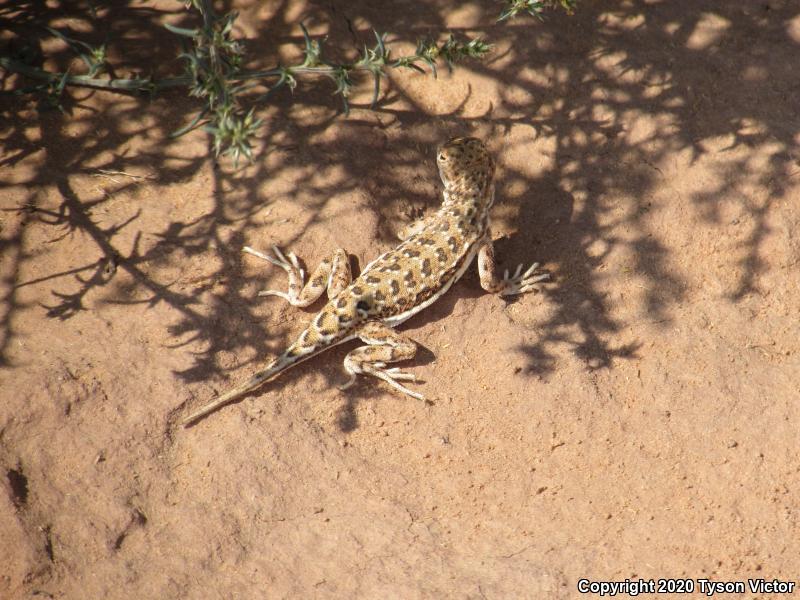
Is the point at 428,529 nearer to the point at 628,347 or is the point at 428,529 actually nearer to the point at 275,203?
the point at 628,347

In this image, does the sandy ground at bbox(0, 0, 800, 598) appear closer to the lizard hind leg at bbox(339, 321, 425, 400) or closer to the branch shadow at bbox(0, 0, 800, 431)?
the branch shadow at bbox(0, 0, 800, 431)

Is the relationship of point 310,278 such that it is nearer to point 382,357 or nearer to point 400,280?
point 400,280

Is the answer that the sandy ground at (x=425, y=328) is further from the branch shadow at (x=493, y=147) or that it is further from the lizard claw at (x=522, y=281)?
the lizard claw at (x=522, y=281)

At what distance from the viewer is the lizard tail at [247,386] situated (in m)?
5.28

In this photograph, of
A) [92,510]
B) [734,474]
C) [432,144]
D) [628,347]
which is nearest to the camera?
[92,510]

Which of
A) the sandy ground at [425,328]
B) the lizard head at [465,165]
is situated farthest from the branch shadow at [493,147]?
the lizard head at [465,165]

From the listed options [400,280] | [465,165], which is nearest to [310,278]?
[400,280]

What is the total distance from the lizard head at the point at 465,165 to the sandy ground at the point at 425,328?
391mm

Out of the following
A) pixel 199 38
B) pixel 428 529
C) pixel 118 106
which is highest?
pixel 199 38

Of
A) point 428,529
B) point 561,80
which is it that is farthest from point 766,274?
point 428,529

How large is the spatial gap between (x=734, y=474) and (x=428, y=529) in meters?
2.39

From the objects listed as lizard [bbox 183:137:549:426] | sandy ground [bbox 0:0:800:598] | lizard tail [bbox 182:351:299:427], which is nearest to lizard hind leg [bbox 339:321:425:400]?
lizard [bbox 183:137:549:426]

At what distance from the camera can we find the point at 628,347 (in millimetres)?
5992

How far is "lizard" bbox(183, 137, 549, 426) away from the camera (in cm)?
566
